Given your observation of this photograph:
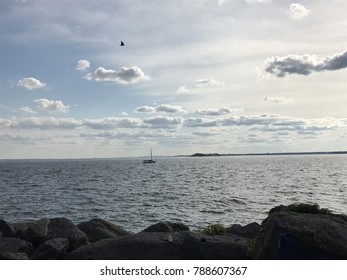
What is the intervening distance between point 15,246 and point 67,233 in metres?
2.16

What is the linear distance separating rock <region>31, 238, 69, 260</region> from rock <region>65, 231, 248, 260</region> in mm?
415

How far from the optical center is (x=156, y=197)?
52.1m

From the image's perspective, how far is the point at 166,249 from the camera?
13953 mm

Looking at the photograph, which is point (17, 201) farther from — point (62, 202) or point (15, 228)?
point (15, 228)

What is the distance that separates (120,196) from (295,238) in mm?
43110

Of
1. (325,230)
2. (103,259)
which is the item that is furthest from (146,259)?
(325,230)

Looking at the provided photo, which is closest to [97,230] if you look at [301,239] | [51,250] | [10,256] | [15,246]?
[15,246]

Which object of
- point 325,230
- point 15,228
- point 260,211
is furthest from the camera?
point 260,211

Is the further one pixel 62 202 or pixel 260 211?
pixel 62 202

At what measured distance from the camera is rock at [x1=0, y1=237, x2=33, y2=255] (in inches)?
603

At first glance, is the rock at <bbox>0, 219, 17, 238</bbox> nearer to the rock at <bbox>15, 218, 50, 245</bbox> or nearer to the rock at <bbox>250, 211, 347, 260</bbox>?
the rock at <bbox>15, 218, 50, 245</bbox>

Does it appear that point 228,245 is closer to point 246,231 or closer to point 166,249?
point 166,249

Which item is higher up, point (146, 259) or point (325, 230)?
point (325, 230)
